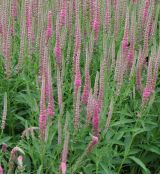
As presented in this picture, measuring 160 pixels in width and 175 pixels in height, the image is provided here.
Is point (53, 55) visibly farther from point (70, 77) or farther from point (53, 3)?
point (53, 3)

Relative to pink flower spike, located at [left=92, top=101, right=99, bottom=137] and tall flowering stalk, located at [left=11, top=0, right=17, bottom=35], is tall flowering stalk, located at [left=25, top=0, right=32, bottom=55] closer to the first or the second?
tall flowering stalk, located at [left=11, top=0, right=17, bottom=35]

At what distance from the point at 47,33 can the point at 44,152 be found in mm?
1102

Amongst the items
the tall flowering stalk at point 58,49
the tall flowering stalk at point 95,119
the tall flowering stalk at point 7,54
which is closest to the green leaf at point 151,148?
the tall flowering stalk at point 95,119

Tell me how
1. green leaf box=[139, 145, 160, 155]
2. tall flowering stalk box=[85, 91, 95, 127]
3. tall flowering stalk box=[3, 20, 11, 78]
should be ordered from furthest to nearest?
tall flowering stalk box=[3, 20, 11, 78]
green leaf box=[139, 145, 160, 155]
tall flowering stalk box=[85, 91, 95, 127]

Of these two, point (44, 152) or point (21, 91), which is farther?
point (21, 91)

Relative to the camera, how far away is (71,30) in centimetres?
384

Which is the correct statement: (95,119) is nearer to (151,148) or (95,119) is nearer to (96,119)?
(96,119)

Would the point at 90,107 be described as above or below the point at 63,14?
below

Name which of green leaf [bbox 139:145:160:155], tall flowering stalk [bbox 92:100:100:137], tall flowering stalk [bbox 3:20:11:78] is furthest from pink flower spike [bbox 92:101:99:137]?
tall flowering stalk [bbox 3:20:11:78]

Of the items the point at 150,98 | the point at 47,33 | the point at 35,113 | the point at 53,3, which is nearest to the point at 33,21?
the point at 47,33

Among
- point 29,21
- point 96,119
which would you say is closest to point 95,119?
point 96,119

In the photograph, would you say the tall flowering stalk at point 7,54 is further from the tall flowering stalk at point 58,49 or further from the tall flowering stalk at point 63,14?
the tall flowering stalk at point 63,14

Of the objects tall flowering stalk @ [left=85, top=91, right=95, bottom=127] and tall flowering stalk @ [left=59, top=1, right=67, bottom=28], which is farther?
tall flowering stalk @ [left=59, top=1, right=67, bottom=28]

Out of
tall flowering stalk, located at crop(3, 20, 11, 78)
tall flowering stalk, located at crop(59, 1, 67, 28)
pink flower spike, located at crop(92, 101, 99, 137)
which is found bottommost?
pink flower spike, located at crop(92, 101, 99, 137)
